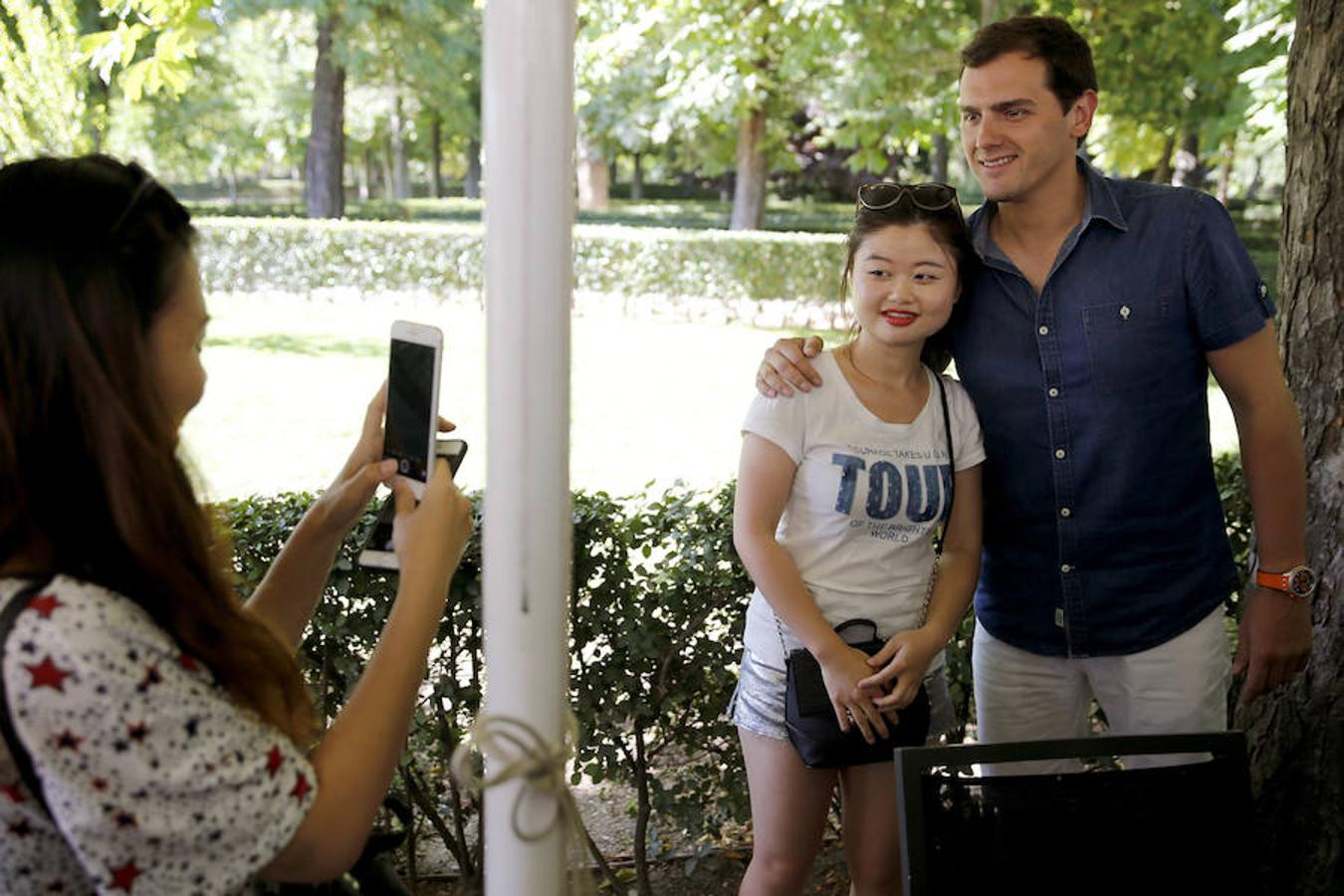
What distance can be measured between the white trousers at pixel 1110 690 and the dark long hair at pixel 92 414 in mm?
1707

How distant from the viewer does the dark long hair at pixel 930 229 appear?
2279 millimetres

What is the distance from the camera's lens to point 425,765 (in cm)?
357

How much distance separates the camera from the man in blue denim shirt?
2.33 metres

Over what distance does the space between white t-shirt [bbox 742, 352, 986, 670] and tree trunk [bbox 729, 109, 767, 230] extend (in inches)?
707

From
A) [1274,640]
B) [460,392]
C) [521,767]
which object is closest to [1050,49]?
[1274,640]

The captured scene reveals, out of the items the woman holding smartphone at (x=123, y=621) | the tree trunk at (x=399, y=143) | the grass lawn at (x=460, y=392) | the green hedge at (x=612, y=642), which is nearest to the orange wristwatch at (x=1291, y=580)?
the green hedge at (x=612, y=642)

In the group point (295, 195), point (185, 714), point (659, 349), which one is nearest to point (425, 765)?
point (185, 714)

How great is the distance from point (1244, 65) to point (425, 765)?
11570 mm

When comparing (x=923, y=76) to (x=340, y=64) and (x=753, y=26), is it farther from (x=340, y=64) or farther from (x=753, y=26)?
(x=340, y=64)

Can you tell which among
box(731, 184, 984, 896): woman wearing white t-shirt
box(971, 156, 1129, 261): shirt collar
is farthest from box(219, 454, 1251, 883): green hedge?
box(971, 156, 1129, 261): shirt collar

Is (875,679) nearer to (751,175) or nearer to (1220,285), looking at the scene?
(1220,285)

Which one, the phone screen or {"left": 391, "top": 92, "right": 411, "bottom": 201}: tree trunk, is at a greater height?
{"left": 391, "top": 92, "right": 411, "bottom": 201}: tree trunk

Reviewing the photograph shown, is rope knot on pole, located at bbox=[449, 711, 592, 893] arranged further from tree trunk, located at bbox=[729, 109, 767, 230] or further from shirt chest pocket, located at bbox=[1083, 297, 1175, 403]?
tree trunk, located at bbox=[729, 109, 767, 230]

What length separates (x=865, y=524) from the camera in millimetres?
2258
